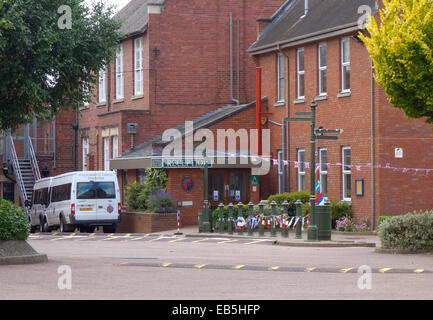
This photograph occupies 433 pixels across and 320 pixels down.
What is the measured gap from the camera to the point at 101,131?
46.8 metres

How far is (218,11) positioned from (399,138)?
15.3 m

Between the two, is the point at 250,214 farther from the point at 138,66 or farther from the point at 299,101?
the point at 138,66

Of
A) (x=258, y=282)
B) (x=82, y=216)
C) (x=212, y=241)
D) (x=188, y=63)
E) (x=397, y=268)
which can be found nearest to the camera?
(x=258, y=282)

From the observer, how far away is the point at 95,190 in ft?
119

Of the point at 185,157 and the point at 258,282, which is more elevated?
the point at 185,157

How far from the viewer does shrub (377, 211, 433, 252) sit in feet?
68.9

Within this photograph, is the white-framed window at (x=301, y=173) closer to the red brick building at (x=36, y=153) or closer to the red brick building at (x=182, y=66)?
the red brick building at (x=182, y=66)

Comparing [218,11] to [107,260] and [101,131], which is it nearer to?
[101,131]

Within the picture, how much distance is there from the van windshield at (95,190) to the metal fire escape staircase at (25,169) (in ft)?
47.7

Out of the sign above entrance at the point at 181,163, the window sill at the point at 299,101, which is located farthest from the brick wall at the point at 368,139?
the sign above entrance at the point at 181,163

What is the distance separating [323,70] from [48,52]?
15.8 metres

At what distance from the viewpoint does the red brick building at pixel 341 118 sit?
31.3m

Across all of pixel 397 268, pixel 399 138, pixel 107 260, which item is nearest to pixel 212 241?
pixel 399 138

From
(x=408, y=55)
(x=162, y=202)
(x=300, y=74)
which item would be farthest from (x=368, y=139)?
(x=408, y=55)
